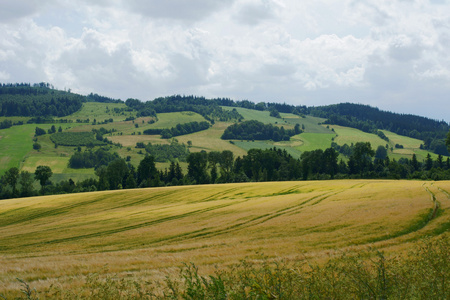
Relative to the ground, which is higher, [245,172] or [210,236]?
[245,172]

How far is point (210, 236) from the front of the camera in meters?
26.3

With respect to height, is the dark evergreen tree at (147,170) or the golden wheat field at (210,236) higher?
the dark evergreen tree at (147,170)

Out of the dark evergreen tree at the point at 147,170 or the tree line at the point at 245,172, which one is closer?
the tree line at the point at 245,172

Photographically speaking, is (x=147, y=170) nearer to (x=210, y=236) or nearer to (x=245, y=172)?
(x=245, y=172)

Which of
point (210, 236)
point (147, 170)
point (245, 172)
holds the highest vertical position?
point (147, 170)

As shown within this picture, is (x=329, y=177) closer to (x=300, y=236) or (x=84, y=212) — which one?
(x=84, y=212)

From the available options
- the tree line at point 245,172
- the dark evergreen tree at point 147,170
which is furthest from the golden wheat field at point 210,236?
the tree line at point 245,172

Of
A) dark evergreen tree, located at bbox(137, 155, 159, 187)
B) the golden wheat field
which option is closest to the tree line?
dark evergreen tree, located at bbox(137, 155, 159, 187)

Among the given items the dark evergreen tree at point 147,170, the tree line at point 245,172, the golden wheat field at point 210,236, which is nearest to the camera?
the golden wheat field at point 210,236

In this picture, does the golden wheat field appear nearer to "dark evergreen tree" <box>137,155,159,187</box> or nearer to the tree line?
"dark evergreen tree" <box>137,155,159,187</box>

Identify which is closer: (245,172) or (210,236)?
(210,236)

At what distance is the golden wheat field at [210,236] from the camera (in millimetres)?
15469

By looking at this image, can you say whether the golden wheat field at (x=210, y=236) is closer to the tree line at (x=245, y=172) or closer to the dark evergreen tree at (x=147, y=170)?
the dark evergreen tree at (x=147, y=170)

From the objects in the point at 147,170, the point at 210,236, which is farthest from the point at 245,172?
the point at 210,236
